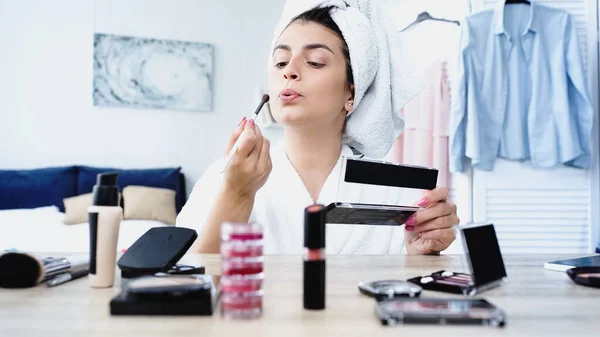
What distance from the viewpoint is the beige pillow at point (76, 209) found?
8.77 ft

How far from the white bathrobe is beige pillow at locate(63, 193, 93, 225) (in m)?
1.74

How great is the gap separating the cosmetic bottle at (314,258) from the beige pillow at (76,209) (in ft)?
7.78

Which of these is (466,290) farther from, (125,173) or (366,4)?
(125,173)

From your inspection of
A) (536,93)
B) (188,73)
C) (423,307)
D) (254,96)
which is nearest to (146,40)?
(188,73)

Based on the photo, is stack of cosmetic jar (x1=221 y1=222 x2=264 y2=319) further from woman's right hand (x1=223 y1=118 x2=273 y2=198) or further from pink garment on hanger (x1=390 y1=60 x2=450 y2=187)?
pink garment on hanger (x1=390 y1=60 x2=450 y2=187)

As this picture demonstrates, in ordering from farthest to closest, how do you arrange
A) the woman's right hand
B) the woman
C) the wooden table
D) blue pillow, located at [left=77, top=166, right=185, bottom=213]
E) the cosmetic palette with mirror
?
blue pillow, located at [left=77, top=166, right=185, bottom=213], the woman, the woman's right hand, the cosmetic palette with mirror, the wooden table

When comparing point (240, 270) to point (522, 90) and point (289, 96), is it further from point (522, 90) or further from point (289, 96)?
point (522, 90)

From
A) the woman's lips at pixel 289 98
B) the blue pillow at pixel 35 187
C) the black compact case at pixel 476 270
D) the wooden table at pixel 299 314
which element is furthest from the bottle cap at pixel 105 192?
the blue pillow at pixel 35 187

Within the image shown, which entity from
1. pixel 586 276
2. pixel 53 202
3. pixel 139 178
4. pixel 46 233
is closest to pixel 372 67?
pixel 586 276

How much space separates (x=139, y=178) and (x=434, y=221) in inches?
100

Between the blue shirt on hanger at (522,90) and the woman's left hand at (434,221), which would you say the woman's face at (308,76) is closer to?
the woman's left hand at (434,221)

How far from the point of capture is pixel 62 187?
9.87 ft

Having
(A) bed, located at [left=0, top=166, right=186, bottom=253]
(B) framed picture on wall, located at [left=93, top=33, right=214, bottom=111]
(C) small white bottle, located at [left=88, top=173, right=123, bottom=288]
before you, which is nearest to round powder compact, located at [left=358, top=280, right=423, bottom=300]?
(C) small white bottle, located at [left=88, top=173, right=123, bottom=288]

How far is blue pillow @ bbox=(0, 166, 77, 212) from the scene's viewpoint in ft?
9.59
